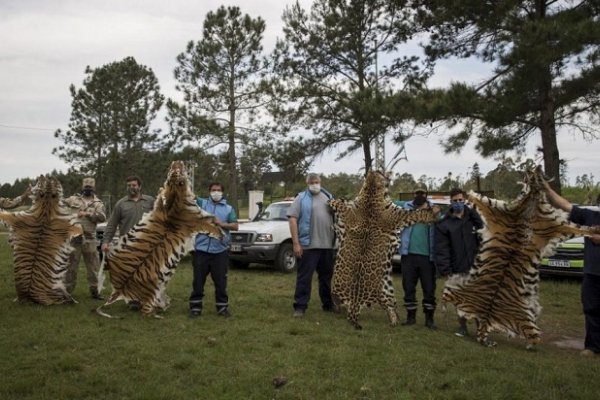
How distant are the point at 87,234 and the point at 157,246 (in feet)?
6.13

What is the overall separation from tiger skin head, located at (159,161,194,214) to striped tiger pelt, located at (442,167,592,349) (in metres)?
3.77

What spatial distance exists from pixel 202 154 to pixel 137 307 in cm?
2018

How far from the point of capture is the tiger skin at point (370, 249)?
713cm

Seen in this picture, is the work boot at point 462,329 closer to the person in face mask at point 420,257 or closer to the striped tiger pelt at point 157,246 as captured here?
the person in face mask at point 420,257

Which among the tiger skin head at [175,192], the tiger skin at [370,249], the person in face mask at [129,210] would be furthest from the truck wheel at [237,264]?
the tiger skin at [370,249]

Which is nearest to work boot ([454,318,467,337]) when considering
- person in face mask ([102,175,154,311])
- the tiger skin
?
the tiger skin

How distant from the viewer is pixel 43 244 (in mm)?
7859

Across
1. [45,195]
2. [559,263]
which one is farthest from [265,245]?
→ [559,263]

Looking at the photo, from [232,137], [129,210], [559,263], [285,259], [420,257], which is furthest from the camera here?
[232,137]

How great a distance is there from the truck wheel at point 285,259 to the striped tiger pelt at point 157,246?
550 cm

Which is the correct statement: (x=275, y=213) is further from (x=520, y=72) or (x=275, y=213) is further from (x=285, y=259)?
(x=520, y=72)

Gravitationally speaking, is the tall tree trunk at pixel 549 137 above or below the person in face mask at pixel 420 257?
above

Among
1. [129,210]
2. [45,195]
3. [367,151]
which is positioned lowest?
[129,210]

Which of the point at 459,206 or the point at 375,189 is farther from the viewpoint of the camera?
the point at 375,189
